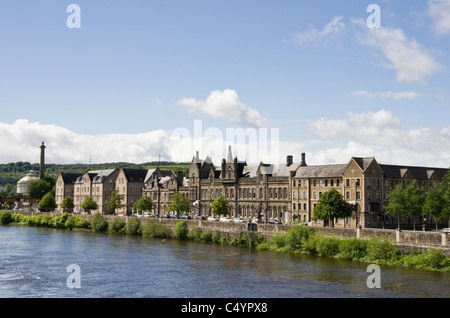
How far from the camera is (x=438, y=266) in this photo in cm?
5019

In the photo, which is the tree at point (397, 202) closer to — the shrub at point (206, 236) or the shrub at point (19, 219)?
the shrub at point (206, 236)

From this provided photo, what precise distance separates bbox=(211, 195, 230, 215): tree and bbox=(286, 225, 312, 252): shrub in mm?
33705

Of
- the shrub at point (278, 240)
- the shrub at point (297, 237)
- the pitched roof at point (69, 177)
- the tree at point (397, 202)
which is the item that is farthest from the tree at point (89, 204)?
the tree at point (397, 202)

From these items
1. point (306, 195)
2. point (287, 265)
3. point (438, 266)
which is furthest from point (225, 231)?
point (438, 266)

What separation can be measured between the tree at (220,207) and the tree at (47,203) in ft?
217

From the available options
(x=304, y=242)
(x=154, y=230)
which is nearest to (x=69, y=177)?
(x=154, y=230)

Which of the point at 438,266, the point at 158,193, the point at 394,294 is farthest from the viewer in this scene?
the point at 158,193

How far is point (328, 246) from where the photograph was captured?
60844 mm

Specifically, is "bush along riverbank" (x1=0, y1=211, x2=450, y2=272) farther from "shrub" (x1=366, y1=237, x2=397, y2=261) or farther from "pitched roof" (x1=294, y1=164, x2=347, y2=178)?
"pitched roof" (x1=294, y1=164, x2=347, y2=178)

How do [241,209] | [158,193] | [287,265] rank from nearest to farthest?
[287,265], [241,209], [158,193]

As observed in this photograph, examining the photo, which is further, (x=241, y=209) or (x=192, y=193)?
(x=192, y=193)
